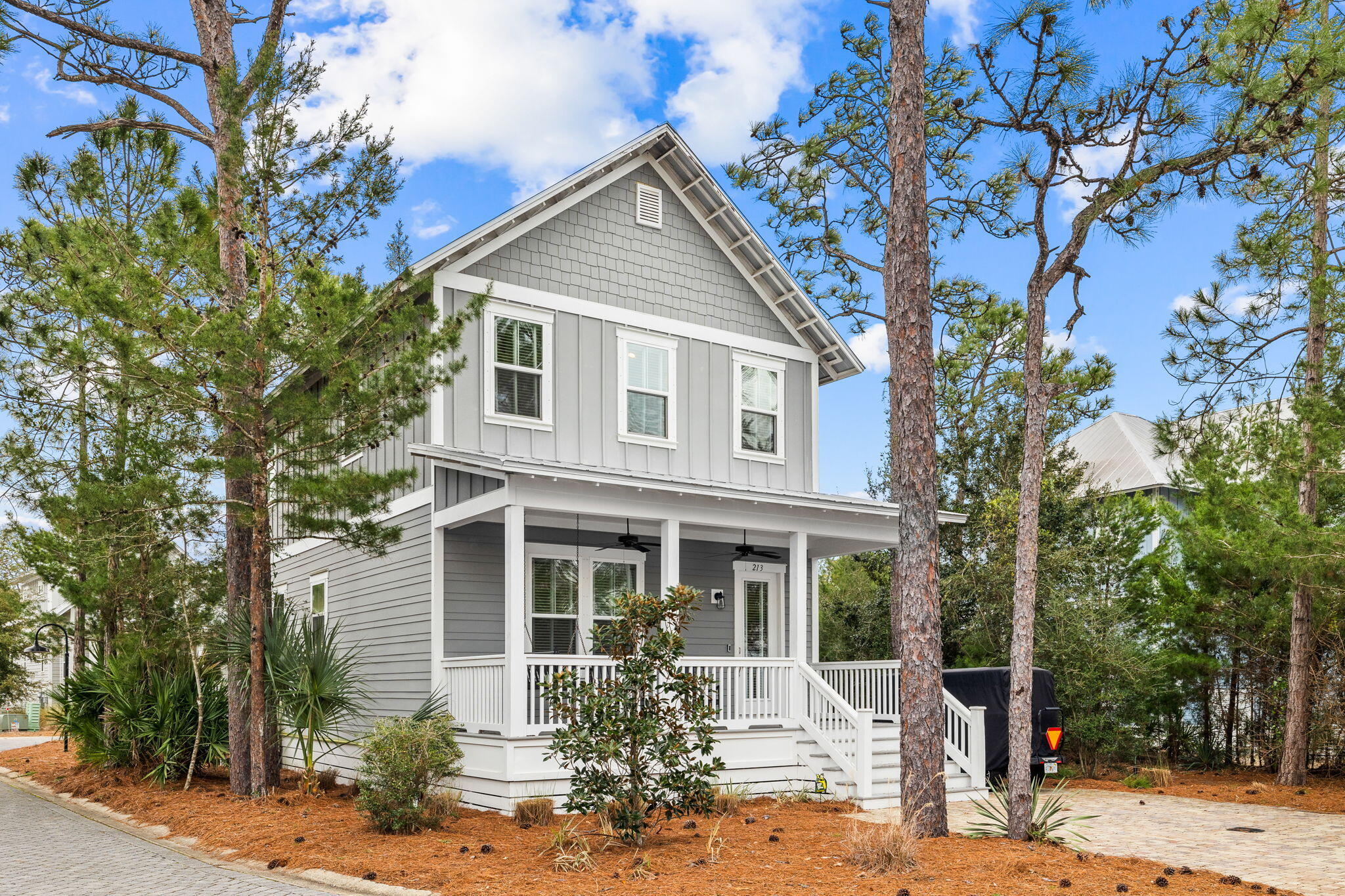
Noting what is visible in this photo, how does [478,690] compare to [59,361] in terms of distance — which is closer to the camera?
[59,361]

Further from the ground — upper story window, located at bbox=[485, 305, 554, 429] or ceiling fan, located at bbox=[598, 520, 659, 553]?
upper story window, located at bbox=[485, 305, 554, 429]

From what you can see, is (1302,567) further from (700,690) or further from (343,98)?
(343,98)

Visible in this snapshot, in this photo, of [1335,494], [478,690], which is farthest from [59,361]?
[1335,494]

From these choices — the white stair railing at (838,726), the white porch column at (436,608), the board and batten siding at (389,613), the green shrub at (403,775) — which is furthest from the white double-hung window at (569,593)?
the green shrub at (403,775)

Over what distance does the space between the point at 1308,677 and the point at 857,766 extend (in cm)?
701

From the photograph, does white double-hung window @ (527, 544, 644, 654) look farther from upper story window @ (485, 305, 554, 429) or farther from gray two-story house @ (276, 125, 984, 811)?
upper story window @ (485, 305, 554, 429)

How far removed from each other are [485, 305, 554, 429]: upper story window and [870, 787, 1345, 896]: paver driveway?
7.40m

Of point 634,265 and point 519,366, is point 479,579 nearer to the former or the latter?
point 519,366

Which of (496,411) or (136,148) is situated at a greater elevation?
(136,148)

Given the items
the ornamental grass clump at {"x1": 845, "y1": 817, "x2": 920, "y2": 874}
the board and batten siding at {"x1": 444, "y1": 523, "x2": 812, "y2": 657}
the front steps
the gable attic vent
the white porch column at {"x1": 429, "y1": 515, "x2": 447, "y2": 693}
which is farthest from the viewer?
the gable attic vent

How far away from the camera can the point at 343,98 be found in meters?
13.4

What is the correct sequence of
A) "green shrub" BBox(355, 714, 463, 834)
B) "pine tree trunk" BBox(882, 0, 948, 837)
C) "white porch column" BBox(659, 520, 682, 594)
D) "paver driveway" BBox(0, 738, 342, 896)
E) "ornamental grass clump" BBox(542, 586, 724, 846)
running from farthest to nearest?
1. "white porch column" BBox(659, 520, 682, 594)
2. "green shrub" BBox(355, 714, 463, 834)
3. "pine tree trunk" BBox(882, 0, 948, 837)
4. "ornamental grass clump" BBox(542, 586, 724, 846)
5. "paver driveway" BBox(0, 738, 342, 896)

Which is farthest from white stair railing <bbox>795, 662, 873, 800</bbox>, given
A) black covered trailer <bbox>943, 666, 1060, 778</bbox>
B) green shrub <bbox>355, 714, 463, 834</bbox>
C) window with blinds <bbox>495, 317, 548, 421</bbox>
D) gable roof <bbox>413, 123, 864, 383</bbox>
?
gable roof <bbox>413, 123, 864, 383</bbox>

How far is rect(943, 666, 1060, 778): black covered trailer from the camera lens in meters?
13.8
